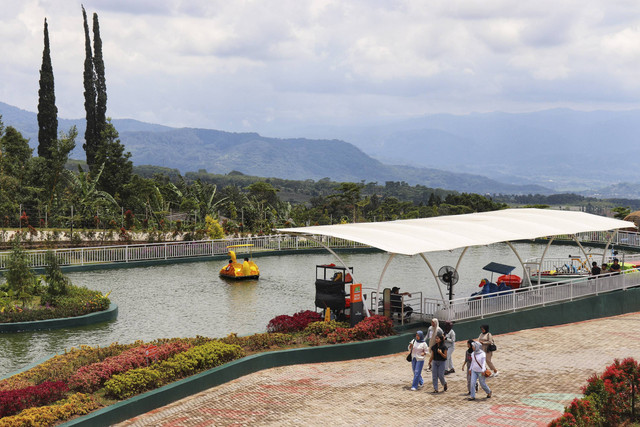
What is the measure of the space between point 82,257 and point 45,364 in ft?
57.5

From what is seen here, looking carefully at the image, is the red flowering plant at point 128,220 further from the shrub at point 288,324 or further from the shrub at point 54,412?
the shrub at point 54,412

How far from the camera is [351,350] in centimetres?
1688

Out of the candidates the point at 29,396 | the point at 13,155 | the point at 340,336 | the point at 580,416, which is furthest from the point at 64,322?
the point at 13,155

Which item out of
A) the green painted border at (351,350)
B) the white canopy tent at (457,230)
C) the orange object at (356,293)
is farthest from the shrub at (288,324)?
the white canopy tent at (457,230)

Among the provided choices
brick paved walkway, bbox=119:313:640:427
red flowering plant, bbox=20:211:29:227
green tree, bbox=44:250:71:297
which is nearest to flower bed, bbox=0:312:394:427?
brick paved walkway, bbox=119:313:640:427

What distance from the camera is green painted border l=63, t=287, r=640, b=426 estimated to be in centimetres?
1259

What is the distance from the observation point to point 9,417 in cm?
Answer: 1110

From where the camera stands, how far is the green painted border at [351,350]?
496 inches

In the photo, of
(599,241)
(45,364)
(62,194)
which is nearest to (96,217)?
(62,194)

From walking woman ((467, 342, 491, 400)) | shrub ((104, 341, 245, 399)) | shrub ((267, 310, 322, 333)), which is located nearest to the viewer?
shrub ((104, 341, 245, 399))

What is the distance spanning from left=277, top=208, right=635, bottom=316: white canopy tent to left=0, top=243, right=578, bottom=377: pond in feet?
11.6

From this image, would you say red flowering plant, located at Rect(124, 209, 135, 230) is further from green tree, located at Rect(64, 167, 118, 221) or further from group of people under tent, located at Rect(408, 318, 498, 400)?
group of people under tent, located at Rect(408, 318, 498, 400)

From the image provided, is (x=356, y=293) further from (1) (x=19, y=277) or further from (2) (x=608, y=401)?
(1) (x=19, y=277)

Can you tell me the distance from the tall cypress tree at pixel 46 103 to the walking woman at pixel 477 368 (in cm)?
5388
